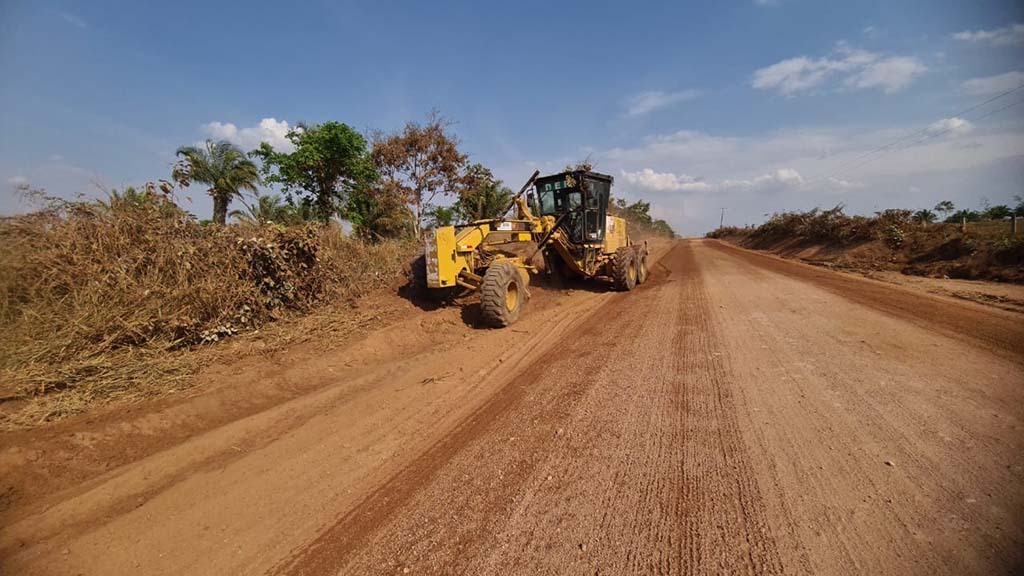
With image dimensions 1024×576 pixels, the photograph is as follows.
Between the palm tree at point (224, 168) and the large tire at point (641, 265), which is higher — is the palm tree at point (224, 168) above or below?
above

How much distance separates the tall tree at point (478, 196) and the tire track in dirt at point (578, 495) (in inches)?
614

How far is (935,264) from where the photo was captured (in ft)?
36.9

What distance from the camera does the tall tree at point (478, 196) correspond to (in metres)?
20.0

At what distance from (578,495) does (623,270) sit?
7991 millimetres

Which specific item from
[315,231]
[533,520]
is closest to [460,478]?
[533,520]

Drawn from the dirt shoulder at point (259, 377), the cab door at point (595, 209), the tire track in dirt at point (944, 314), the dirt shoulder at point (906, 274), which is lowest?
the dirt shoulder at point (259, 377)

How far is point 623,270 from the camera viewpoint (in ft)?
32.6

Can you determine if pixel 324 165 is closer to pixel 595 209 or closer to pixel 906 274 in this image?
pixel 595 209

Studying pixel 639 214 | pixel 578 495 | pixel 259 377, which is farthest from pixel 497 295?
pixel 639 214

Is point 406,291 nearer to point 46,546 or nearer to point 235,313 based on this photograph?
point 235,313

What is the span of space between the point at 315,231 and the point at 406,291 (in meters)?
2.11

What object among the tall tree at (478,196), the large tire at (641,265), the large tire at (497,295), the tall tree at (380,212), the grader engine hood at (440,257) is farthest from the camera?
the tall tree at (478,196)

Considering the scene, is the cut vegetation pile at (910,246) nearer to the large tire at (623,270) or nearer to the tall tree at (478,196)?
the large tire at (623,270)

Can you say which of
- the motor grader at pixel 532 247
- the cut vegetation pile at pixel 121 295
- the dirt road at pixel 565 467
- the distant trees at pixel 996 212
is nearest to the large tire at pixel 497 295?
the motor grader at pixel 532 247
